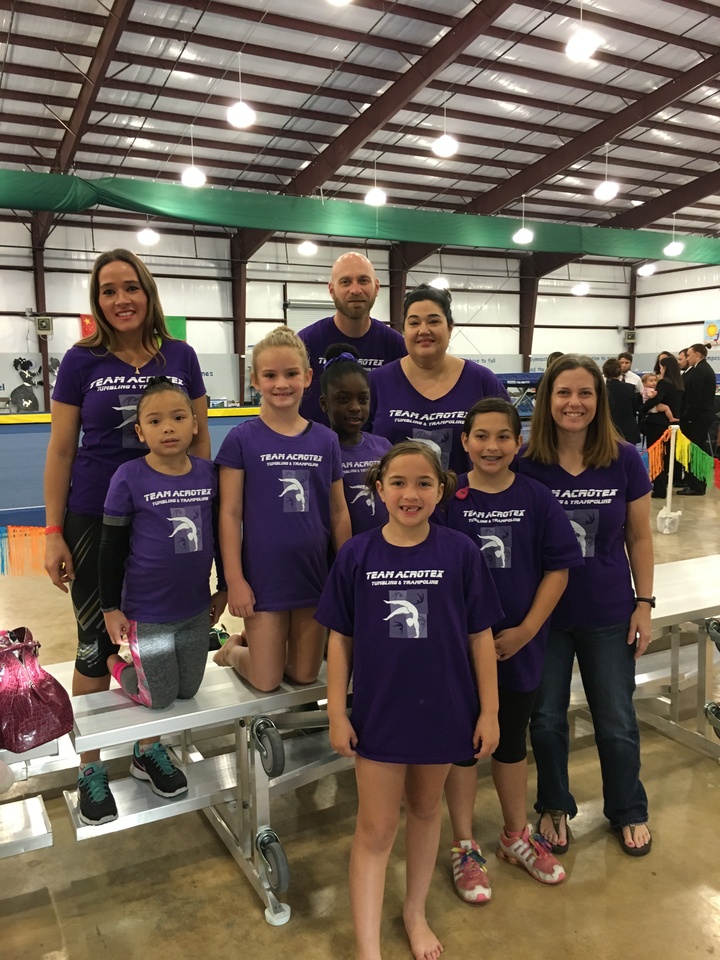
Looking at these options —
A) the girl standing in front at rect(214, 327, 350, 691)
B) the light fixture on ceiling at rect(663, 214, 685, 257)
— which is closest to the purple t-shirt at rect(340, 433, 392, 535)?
the girl standing in front at rect(214, 327, 350, 691)

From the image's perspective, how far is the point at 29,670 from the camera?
1.72m

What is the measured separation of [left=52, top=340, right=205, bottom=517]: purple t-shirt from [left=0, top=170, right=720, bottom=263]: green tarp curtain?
768 cm

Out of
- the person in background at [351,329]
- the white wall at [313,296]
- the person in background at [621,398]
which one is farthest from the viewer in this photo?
the white wall at [313,296]

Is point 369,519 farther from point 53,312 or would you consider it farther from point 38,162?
point 53,312

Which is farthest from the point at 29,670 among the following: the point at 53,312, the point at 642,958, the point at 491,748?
the point at 53,312

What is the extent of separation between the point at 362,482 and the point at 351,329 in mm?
681

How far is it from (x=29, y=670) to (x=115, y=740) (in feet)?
0.89

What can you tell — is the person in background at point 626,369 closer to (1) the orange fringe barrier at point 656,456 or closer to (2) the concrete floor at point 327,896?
(1) the orange fringe barrier at point 656,456

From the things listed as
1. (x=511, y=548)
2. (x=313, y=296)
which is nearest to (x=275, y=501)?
(x=511, y=548)

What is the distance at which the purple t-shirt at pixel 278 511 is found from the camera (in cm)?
188

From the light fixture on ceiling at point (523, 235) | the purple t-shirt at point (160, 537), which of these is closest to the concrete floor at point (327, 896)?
the purple t-shirt at point (160, 537)

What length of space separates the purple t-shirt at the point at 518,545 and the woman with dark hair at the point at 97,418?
0.87 meters

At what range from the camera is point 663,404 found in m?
7.95

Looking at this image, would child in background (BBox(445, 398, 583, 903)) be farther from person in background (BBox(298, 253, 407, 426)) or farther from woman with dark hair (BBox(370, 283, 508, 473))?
person in background (BBox(298, 253, 407, 426))
